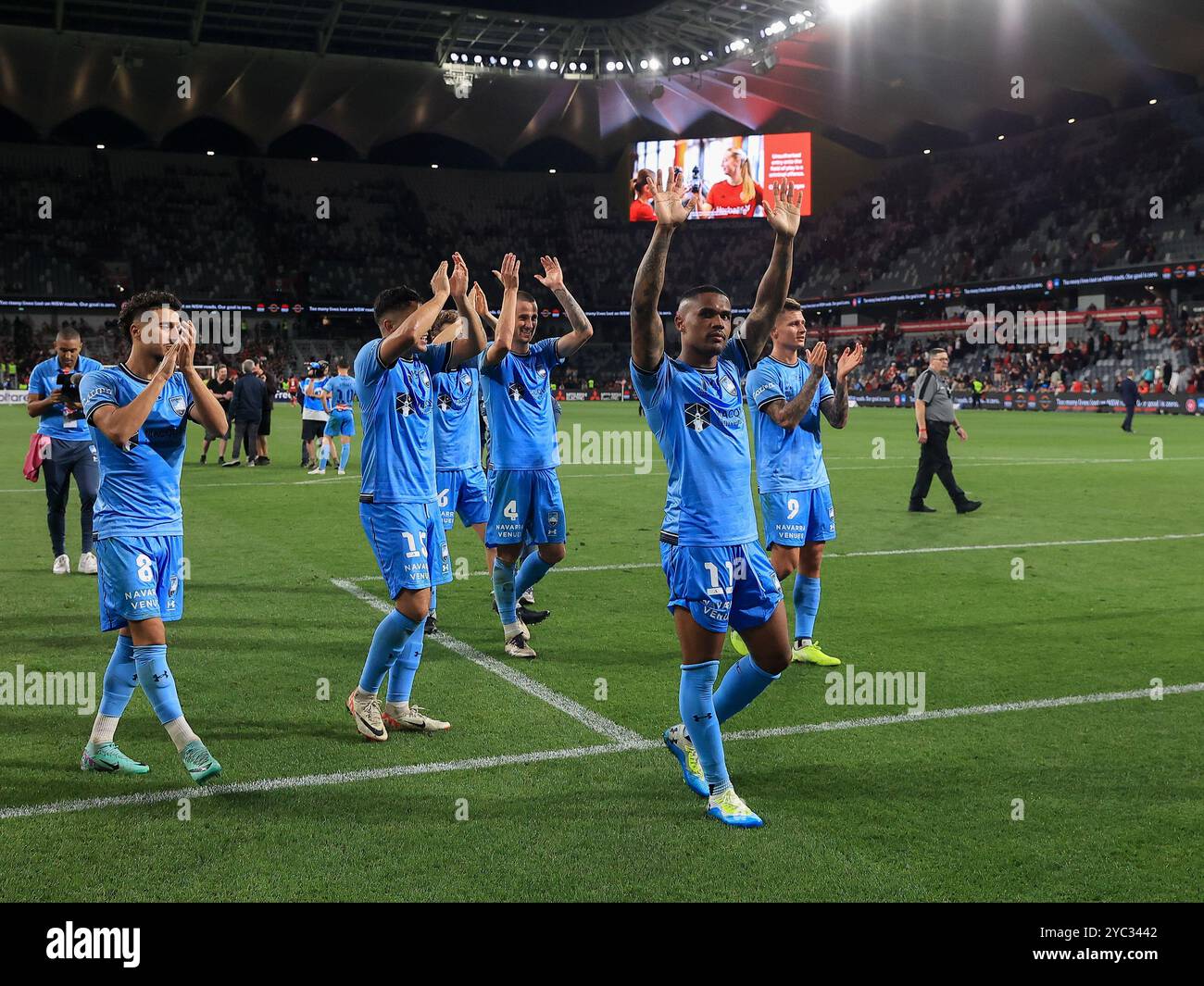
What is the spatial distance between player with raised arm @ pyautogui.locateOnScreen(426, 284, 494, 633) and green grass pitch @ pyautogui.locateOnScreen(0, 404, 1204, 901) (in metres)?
0.86

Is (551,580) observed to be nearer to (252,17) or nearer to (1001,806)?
(1001,806)

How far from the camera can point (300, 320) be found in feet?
222

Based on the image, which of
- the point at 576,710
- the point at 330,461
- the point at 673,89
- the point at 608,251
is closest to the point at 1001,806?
the point at 576,710

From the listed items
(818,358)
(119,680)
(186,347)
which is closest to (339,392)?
(818,358)

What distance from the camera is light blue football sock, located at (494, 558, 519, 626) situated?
25.2 feet

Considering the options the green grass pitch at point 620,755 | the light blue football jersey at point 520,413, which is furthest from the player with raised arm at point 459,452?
the green grass pitch at point 620,755

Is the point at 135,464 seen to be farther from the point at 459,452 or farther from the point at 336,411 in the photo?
the point at 336,411

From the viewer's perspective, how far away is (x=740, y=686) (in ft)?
16.3

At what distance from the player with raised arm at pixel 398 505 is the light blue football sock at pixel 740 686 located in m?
1.64

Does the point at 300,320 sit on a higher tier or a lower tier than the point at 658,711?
higher

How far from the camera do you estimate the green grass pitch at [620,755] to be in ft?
13.7

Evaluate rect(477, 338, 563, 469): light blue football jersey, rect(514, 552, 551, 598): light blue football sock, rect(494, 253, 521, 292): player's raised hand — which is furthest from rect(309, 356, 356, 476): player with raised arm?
rect(494, 253, 521, 292): player's raised hand

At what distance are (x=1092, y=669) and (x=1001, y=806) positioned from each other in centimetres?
269

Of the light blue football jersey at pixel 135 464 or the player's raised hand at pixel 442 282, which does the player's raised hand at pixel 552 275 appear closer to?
the player's raised hand at pixel 442 282
